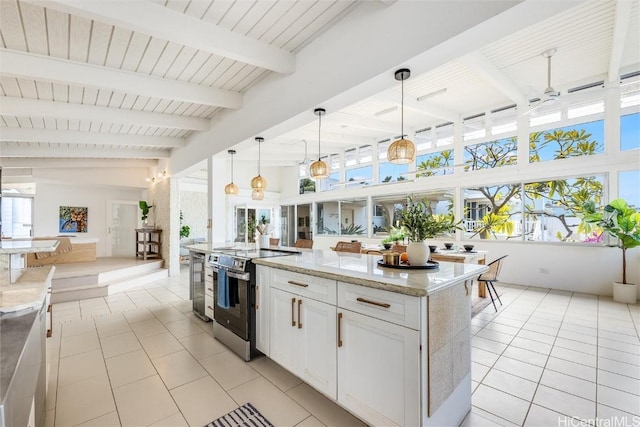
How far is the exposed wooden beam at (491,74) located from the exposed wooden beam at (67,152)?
20.8 ft

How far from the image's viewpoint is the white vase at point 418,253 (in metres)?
2.09

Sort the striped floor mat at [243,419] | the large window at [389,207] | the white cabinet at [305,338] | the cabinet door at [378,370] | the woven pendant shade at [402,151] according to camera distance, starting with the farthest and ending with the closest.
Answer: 1. the large window at [389,207]
2. the woven pendant shade at [402,151]
3. the white cabinet at [305,338]
4. the striped floor mat at [243,419]
5. the cabinet door at [378,370]

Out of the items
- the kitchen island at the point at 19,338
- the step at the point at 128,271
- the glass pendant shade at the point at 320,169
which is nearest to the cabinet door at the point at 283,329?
the kitchen island at the point at 19,338

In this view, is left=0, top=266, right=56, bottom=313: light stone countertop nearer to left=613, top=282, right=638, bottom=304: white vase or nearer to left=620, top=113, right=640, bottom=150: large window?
left=613, top=282, right=638, bottom=304: white vase

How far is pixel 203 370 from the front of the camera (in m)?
2.49

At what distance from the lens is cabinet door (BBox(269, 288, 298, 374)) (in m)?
2.22

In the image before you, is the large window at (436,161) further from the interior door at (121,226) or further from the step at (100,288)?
the interior door at (121,226)

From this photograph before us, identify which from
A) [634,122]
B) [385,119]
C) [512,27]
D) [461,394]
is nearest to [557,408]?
[461,394]

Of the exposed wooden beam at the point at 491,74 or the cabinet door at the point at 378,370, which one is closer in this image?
the cabinet door at the point at 378,370

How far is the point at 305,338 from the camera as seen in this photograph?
2117mm

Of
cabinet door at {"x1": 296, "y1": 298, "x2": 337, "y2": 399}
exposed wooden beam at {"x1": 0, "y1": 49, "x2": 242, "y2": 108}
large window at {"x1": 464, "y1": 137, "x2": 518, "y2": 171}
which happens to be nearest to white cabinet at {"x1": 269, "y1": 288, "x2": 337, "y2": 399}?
cabinet door at {"x1": 296, "y1": 298, "x2": 337, "y2": 399}

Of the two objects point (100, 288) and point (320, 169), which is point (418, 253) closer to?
point (320, 169)

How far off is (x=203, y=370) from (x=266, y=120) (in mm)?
2744

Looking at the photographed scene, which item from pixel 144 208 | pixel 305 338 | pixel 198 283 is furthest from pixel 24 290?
pixel 144 208
